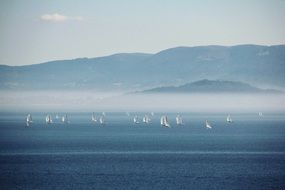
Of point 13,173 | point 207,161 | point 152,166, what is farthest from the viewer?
point 207,161

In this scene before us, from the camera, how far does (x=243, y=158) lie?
103062 millimetres

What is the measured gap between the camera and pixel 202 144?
130500mm

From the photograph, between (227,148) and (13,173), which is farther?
(227,148)

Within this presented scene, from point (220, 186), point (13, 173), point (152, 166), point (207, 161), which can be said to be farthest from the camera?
point (207, 161)

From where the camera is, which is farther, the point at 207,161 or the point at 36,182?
the point at 207,161

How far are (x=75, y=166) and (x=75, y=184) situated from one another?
54.4 ft

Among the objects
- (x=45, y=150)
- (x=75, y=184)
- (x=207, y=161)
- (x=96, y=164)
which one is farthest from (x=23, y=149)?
(x=75, y=184)

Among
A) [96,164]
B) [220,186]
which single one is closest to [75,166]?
[96,164]

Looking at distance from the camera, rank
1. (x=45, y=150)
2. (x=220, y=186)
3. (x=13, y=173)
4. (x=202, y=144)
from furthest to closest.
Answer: (x=202, y=144), (x=45, y=150), (x=13, y=173), (x=220, y=186)

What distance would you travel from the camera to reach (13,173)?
85.2m

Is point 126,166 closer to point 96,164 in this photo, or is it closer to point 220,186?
point 96,164

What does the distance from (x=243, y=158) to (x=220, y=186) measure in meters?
29.7

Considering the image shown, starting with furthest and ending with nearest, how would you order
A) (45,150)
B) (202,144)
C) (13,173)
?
(202,144)
(45,150)
(13,173)

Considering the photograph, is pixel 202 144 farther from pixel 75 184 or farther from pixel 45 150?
pixel 75 184
